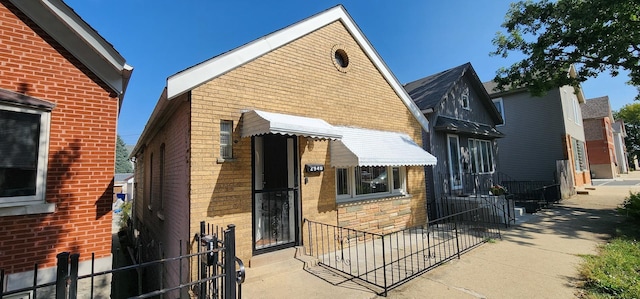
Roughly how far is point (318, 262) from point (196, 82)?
524 cm

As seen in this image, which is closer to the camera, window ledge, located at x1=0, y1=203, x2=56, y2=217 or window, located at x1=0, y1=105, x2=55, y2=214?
window ledge, located at x1=0, y1=203, x2=56, y2=217

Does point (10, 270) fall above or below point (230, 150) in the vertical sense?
below

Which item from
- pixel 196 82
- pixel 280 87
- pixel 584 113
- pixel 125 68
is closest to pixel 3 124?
pixel 125 68

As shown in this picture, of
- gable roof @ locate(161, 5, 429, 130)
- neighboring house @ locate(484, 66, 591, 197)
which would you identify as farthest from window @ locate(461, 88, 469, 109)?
gable roof @ locate(161, 5, 429, 130)

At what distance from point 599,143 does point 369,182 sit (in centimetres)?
4295

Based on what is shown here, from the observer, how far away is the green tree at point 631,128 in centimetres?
5297

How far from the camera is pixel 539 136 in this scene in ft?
74.8

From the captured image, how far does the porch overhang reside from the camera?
1446 centimetres

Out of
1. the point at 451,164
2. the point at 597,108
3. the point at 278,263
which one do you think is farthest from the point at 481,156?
the point at 597,108

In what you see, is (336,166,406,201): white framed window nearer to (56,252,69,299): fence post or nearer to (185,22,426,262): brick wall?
(185,22,426,262): brick wall

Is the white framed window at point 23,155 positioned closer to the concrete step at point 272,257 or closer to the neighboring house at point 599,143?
the concrete step at point 272,257

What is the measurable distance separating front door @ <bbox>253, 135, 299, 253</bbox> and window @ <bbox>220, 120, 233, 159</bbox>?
642 millimetres

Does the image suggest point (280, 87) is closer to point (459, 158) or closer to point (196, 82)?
point (196, 82)

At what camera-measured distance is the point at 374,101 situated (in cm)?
1055
